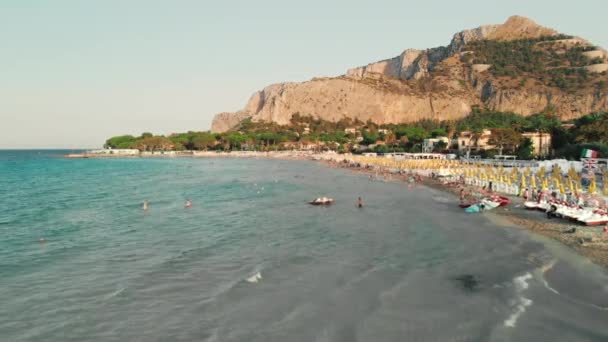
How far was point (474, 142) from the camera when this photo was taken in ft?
304

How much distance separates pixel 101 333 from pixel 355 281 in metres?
8.74

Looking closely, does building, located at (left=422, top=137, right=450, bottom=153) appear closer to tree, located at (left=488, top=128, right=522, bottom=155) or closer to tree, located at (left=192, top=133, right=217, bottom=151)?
tree, located at (left=488, top=128, right=522, bottom=155)

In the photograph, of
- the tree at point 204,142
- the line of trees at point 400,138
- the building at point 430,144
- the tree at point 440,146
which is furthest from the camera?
the tree at point 204,142

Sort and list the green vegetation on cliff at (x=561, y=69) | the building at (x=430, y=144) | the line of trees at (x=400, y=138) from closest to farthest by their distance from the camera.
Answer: the line of trees at (x=400, y=138) → the building at (x=430, y=144) → the green vegetation on cliff at (x=561, y=69)

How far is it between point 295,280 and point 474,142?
274 feet

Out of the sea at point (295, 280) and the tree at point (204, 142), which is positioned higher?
the tree at point (204, 142)

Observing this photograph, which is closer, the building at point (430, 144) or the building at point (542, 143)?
the building at point (542, 143)

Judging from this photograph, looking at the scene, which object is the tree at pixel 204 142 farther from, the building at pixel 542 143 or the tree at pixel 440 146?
the building at pixel 542 143

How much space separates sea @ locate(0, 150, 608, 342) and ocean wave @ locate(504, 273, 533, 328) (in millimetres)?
68

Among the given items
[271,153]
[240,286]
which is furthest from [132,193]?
[271,153]

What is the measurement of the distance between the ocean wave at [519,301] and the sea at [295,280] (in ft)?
0.22

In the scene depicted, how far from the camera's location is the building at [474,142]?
9082cm

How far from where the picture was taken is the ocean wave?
13.3 meters

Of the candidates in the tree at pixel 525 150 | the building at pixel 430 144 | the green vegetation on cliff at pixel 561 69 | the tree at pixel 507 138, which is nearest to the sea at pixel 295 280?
the tree at pixel 525 150
